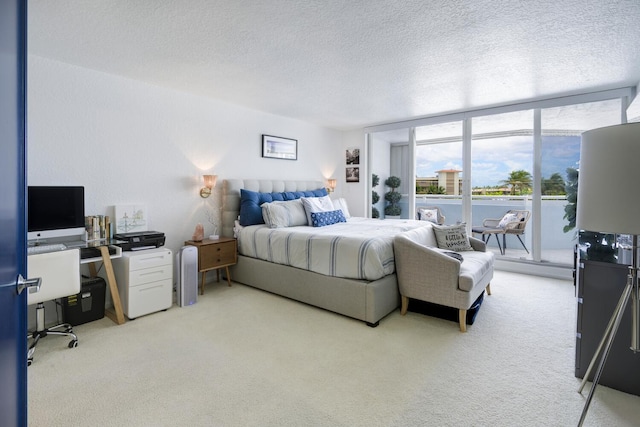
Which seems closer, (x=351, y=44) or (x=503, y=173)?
(x=351, y=44)

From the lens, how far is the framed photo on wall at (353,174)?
6.46m

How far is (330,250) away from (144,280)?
6.24 ft

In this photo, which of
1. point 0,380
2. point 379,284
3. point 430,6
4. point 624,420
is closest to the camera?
point 0,380

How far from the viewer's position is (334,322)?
3.04 m

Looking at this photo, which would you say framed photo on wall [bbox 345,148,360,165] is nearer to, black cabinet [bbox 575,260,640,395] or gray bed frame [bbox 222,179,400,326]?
gray bed frame [bbox 222,179,400,326]

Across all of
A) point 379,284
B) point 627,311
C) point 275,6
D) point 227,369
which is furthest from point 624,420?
point 275,6

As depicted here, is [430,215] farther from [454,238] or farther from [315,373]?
[315,373]

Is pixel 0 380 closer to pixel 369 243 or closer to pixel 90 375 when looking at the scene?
pixel 90 375

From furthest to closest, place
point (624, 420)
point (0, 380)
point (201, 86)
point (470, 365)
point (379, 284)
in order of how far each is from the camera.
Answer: point (201, 86)
point (379, 284)
point (470, 365)
point (624, 420)
point (0, 380)

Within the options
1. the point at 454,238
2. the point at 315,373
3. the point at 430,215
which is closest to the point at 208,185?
the point at 315,373

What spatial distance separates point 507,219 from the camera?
5129mm

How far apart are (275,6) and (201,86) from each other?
6.42 feet

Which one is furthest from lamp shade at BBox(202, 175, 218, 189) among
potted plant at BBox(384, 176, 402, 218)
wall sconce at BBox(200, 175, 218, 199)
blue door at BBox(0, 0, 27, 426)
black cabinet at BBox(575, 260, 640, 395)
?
black cabinet at BBox(575, 260, 640, 395)

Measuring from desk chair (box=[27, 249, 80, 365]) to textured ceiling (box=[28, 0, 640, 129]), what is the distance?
5.79 feet
